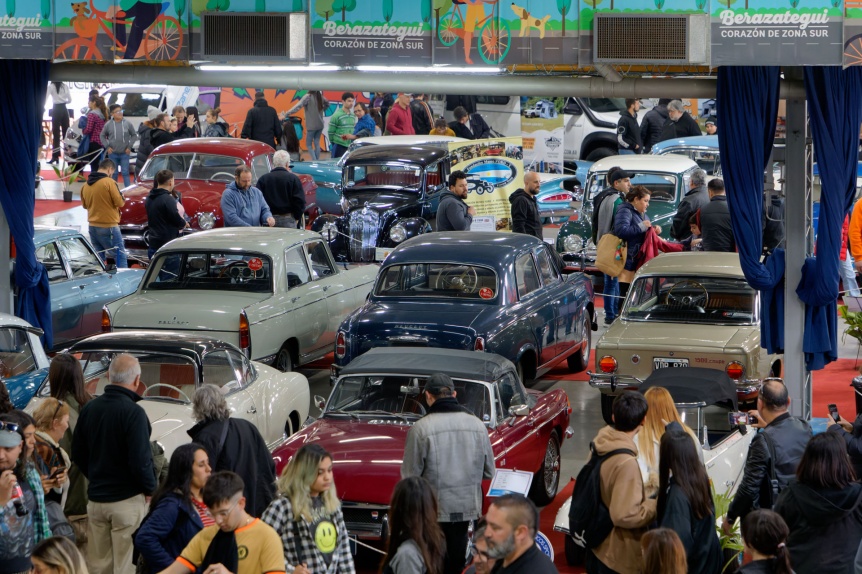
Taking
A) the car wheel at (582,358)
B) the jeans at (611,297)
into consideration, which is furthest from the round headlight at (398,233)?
the car wheel at (582,358)

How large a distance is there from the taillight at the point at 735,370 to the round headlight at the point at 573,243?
6.68 m

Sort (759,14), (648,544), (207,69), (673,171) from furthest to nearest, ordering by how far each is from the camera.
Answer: (673,171), (207,69), (759,14), (648,544)

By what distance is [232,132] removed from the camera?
3066 cm

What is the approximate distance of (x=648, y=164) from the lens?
19.4m

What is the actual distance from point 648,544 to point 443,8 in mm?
6256

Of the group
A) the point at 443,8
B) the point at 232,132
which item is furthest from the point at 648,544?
the point at 232,132

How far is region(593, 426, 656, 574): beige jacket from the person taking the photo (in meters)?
6.75

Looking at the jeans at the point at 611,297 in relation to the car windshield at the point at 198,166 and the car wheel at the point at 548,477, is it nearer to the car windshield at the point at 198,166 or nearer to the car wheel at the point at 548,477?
the car wheel at the point at 548,477

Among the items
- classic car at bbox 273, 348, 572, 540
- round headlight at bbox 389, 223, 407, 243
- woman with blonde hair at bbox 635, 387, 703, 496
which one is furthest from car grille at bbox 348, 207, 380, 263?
woman with blonde hair at bbox 635, 387, 703, 496

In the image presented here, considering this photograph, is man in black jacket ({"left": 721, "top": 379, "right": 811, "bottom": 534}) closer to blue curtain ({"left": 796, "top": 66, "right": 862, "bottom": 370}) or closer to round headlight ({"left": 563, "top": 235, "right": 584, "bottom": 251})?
blue curtain ({"left": 796, "top": 66, "right": 862, "bottom": 370})

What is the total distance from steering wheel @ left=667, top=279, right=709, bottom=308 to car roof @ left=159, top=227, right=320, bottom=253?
421 cm

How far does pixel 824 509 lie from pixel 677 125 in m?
19.5

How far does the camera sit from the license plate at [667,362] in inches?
446

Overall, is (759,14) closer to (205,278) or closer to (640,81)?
(640,81)
